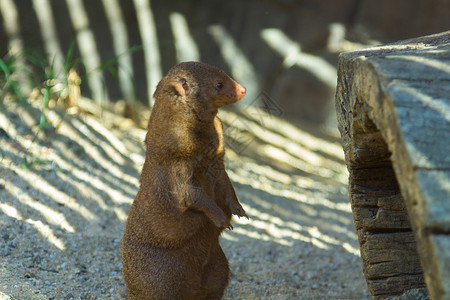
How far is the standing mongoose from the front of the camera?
2.45 m

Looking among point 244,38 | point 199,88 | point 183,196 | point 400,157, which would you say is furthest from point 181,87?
point 244,38

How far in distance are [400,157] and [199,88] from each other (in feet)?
3.51

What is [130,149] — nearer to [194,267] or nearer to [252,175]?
[252,175]

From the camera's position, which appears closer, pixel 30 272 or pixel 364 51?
pixel 364 51

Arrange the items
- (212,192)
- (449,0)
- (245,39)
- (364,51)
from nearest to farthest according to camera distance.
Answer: (364,51) → (212,192) → (449,0) → (245,39)

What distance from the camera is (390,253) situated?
262 centimetres

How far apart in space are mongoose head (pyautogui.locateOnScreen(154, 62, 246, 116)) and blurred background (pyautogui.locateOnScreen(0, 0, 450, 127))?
136 inches

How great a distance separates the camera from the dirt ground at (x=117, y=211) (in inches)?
128

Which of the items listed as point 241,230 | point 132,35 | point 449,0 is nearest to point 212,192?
point 241,230

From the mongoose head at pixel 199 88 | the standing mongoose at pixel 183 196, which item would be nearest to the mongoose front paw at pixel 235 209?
the standing mongoose at pixel 183 196

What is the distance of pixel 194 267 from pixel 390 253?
3.36 feet

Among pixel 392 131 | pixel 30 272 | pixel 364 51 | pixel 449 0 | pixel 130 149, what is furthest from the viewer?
pixel 449 0

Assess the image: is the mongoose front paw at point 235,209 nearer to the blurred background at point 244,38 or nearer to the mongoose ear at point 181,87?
the mongoose ear at point 181,87

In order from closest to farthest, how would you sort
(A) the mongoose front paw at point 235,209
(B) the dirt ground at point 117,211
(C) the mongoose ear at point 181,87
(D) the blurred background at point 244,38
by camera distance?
1. (C) the mongoose ear at point 181,87
2. (A) the mongoose front paw at point 235,209
3. (B) the dirt ground at point 117,211
4. (D) the blurred background at point 244,38
